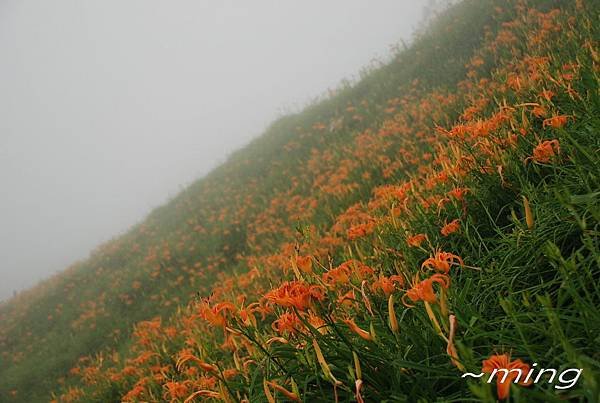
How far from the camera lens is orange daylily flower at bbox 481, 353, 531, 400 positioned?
3.13 ft

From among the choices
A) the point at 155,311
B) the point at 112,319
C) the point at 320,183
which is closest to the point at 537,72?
the point at 320,183

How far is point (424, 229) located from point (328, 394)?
1.39 metres

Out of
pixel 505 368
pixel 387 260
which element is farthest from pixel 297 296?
pixel 387 260

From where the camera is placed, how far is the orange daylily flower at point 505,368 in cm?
95

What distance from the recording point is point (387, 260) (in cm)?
250

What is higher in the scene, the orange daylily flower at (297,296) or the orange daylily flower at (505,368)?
the orange daylily flower at (297,296)

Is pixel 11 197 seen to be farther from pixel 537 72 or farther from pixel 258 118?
pixel 537 72

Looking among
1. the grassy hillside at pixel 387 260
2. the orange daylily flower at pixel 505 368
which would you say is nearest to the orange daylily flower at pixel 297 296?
the grassy hillside at pixel 387 260

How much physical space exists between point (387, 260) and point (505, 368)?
4.94 feet

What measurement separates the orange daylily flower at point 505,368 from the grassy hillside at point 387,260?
10mm

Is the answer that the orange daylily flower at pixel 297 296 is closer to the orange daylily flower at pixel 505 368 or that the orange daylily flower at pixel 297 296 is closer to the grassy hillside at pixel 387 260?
the grassy hillside at pixel 387 260

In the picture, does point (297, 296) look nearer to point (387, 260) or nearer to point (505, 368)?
point (505, 368)

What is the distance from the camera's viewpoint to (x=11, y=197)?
12788 cm

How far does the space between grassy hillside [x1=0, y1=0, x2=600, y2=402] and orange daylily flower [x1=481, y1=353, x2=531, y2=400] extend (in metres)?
0.01
